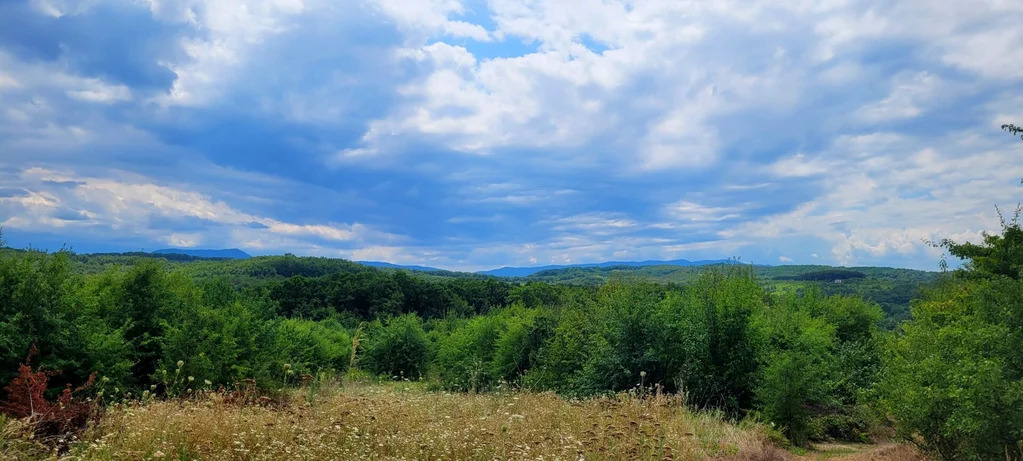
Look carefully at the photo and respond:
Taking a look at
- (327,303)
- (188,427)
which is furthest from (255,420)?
(327,303)

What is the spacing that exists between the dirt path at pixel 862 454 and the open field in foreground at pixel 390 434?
291 cm

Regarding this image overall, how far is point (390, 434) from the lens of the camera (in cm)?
737

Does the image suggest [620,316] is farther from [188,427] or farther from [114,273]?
[114,273]

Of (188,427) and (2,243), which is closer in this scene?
(188,427)

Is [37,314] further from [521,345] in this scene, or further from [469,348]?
[469,348]

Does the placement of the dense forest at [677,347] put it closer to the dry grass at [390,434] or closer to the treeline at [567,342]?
the treeline at [567,342]

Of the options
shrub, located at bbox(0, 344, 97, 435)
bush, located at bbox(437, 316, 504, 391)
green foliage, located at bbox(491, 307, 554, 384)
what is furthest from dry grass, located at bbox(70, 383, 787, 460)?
bush, located at bbox(437, 316, 504, 391)

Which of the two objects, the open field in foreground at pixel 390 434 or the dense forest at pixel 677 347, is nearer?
the open field in foreground at pixel 390 434

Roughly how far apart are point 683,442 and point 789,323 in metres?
9.96

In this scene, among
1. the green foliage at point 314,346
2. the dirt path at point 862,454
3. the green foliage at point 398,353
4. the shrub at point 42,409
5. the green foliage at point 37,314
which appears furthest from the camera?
the green foliage at point 398,353

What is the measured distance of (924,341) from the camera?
10641 millimetres

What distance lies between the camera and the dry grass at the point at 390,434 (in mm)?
6492

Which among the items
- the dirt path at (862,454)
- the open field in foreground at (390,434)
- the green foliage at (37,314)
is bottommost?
the dirt path at (862,454)

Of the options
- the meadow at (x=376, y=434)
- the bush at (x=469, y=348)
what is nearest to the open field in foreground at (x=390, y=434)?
the meadow at (x=376, y=434)
